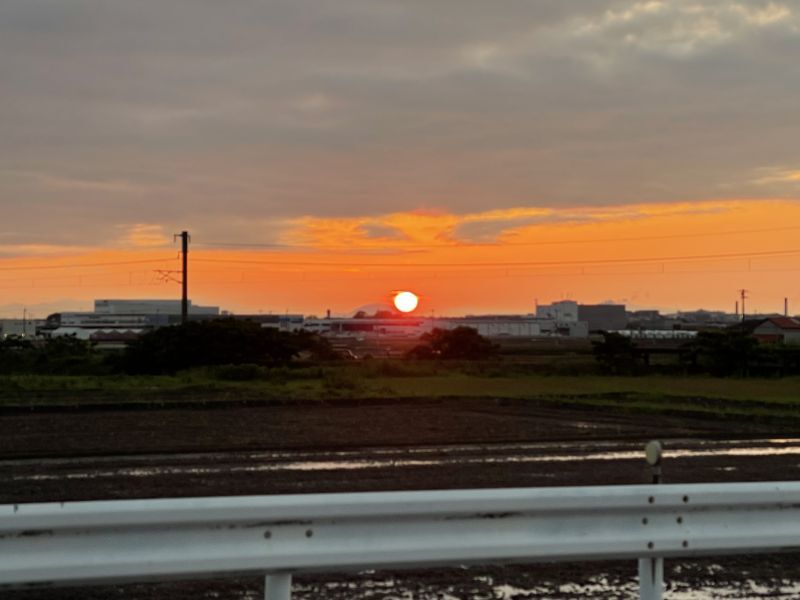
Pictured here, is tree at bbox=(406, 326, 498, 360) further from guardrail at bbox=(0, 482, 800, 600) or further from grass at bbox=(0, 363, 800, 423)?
guardrail at bbox=(0, 482, 800, 600)

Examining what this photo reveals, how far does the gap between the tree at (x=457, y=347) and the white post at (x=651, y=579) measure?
49.6 m

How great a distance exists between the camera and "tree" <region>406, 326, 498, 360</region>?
5509 cm

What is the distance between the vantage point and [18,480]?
42.0ft

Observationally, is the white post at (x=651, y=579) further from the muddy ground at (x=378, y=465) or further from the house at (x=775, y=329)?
the house at (x=775, y=329)

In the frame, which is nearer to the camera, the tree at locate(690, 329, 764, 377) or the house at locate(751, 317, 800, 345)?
the tree at locate(690, 329, 764, 377)

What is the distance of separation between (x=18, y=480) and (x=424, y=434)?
874cm

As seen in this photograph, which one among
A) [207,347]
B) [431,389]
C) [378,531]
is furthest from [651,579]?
[207,347]

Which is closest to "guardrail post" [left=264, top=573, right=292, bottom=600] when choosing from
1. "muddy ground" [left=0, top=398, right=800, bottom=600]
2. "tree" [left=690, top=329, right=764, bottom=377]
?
"muddy ground" [left=0, top=398, right=800, bottom=600]

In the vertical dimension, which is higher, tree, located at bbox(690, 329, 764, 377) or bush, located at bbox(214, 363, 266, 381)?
tree, located at bbox(690, 329, 764, 377)

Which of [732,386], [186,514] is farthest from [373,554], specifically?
[732,386]

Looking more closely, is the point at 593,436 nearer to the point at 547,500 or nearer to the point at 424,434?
the point at 424,434

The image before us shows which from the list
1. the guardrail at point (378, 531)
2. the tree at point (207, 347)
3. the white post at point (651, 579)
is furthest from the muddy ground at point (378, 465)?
the tree at point (207, 347)

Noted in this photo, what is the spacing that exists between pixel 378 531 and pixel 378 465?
32.0ft

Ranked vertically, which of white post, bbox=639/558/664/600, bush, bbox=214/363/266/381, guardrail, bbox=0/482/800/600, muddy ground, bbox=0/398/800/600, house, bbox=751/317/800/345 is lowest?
muddy ground, bbox=0/398/800/600
